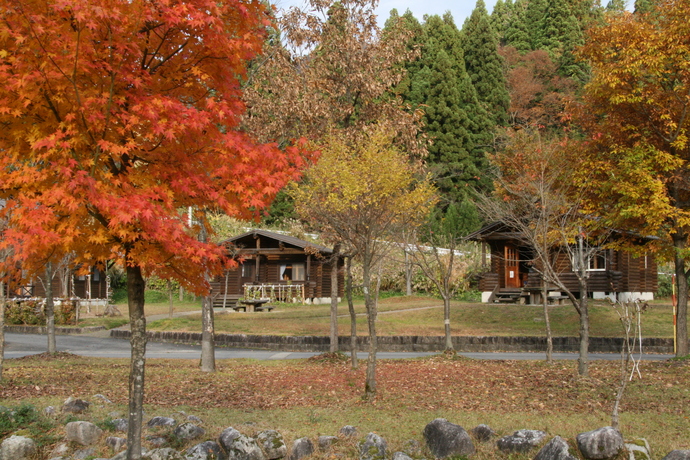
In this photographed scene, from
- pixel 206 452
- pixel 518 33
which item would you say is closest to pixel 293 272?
pixel 206 452

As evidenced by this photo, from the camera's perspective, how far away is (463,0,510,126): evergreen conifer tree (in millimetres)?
53219

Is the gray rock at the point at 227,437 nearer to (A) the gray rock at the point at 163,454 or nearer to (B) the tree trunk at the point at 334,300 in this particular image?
(A) the gray rock at the point at 163,454

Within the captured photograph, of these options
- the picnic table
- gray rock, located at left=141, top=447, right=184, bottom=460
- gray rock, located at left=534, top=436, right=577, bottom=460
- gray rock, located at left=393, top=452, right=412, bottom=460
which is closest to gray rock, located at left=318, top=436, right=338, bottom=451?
gray rock, located at left=393, top=452, right=412, bottom=460

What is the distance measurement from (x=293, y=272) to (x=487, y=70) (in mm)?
26800

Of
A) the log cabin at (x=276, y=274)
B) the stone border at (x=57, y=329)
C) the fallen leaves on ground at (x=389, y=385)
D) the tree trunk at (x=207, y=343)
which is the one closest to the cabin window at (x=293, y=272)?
the log cabin at (x=276, y=274)

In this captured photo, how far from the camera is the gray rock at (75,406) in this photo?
28.7 feet

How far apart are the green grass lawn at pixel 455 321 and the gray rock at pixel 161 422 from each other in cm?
1592

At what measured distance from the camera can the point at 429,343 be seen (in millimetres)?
22031

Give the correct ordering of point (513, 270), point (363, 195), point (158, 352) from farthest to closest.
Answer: point (513, 270) < point (158, 352) < point (363, 195)

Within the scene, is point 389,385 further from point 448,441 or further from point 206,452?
point 206,452

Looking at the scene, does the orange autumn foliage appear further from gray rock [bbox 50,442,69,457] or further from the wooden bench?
the wooden bench

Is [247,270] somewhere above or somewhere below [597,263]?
below

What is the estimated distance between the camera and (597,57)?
53.8 feet

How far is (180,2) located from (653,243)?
14422mm
